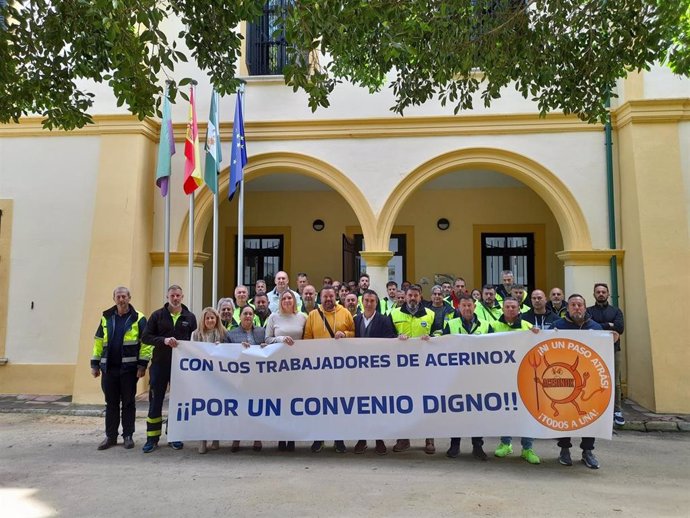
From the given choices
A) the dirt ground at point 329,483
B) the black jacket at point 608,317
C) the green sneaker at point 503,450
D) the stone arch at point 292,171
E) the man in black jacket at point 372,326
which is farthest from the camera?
the stone arch at point 292,171

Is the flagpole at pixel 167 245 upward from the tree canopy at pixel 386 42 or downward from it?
downward

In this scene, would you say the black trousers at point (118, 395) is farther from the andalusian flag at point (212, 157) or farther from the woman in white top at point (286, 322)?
the andalusian flag at point (212, 157)

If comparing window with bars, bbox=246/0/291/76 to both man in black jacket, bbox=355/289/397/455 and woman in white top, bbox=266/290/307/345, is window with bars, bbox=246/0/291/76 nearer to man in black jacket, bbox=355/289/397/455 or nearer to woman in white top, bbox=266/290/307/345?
woman in white top, bbox=266/290/307/345

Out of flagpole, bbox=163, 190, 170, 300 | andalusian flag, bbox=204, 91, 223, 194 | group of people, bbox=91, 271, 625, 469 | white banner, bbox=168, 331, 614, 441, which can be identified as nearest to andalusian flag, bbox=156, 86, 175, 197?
flagpole, bbox=163, 190, 170, 300

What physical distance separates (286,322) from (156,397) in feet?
5.40

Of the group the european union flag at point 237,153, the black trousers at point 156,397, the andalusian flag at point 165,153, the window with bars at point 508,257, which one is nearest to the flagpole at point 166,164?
the andalusian flag at point 165,153

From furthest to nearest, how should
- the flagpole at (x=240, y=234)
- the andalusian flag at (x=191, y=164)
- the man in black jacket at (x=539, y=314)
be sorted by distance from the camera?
the flagpole at (x=240, y=234) < the andalusian flag at (x=191, y=164) < the man in black jacket at (x=539, y=314)

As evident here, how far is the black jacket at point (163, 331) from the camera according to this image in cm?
586

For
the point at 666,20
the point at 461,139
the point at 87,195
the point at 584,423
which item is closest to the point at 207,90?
the point at 87,195

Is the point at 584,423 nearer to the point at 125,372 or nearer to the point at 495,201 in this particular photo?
the point at 125,372

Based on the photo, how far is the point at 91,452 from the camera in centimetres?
591

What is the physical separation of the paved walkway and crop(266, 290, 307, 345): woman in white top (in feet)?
10.8

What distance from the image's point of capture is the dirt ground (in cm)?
420

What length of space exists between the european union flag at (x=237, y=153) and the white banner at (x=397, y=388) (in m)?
3.67
